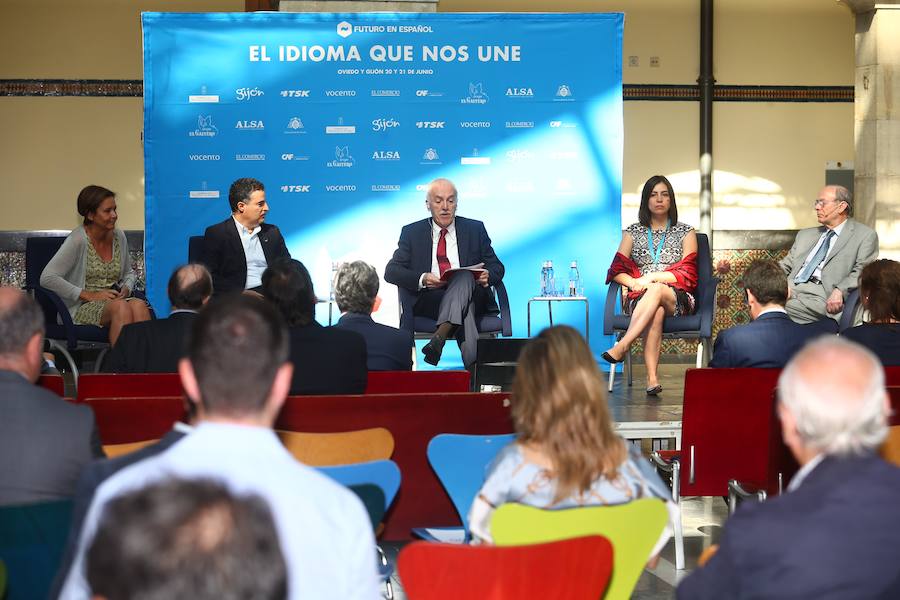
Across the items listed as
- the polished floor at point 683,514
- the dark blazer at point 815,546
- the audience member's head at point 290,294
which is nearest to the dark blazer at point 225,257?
the polished floor at point 683,514

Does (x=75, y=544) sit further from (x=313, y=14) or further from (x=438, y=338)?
(x=313, y=14)

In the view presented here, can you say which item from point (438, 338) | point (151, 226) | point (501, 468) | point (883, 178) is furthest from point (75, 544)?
point (883, 178)

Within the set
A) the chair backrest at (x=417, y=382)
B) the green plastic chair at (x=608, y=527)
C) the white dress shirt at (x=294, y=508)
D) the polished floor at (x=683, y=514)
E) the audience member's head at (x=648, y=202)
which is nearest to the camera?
the white dress shirt at (x=294, y=508)

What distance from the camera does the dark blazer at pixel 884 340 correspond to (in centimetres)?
462

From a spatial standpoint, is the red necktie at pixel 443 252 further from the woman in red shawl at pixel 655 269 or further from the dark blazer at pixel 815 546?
the dark blazer at pixel 815 546

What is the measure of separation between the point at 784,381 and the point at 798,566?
1.19 ft

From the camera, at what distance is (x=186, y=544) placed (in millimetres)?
984

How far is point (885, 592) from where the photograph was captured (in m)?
1.79

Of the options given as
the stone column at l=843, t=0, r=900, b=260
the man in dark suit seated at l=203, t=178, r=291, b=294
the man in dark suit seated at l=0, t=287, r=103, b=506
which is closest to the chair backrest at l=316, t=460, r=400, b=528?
the man in dark suit seated at l=0, t=287, r=103, b=506

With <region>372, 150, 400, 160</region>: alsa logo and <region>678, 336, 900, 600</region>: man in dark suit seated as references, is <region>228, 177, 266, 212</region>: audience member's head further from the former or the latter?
<region>678, 336, 900, 600</region>: man in dark suit seated

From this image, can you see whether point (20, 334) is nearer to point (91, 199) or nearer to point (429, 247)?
point (91, 199)

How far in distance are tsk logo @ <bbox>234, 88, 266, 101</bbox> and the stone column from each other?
468 centimetres

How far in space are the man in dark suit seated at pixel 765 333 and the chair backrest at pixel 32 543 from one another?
3.03 m

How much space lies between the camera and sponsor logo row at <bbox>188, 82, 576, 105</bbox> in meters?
8.48
